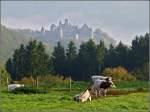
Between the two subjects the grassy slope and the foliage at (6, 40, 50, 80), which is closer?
the grassy slope

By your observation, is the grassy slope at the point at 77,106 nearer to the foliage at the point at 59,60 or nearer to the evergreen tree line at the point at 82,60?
the evergreen tree line at the point at 82,60

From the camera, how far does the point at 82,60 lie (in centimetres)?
8662

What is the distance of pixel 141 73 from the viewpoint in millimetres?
76438

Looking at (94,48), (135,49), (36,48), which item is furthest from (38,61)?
(135,49)

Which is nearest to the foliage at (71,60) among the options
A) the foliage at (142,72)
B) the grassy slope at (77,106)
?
the foliage at (142,72)

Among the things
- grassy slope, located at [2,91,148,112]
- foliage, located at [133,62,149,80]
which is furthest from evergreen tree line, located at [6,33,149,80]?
grassy slope, located at [2,91,148,112]

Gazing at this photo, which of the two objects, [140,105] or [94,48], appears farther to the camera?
[94,48]

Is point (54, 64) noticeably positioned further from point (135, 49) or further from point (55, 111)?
point (55, 111)

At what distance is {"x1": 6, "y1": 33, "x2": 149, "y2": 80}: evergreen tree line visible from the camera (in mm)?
84938

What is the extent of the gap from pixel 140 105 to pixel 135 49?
64329 mm

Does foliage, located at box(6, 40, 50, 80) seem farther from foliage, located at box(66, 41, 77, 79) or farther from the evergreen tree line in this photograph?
foliage, located at box(66, 41, 77, 79)

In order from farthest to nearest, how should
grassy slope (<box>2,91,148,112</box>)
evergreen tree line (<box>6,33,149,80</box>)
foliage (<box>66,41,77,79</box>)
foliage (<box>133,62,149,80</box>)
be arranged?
foliage (<box>66,41,77,79</box>) → evergreen tree line (<box>6,33,149,80</box>) → foliage (<box>133,62,149,80</box>) → grassy slope (<box>2,91,148,112</box>)

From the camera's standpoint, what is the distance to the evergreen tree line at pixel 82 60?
279 feet

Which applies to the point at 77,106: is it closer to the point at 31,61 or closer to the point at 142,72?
the point at 142,72
